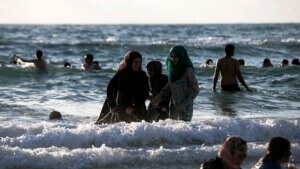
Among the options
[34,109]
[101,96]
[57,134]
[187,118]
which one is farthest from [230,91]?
[57,134]

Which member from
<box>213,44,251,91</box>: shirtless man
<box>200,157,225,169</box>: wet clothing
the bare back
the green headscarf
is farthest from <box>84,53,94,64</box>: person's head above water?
<box>200,157,225,169</box>: wet clothing

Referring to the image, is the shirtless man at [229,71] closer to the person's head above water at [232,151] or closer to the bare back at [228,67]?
the bare back at [228,67]

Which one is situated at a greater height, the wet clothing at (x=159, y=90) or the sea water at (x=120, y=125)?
the wet clothing at (x=159, y=90)

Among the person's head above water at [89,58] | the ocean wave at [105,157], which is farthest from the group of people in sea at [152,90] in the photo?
the person's head above water at [89,58]

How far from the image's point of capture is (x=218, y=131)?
995 centimetres

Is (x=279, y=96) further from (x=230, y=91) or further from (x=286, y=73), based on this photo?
(x=286, y=73)

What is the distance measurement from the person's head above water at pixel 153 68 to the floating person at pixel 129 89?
20 cm

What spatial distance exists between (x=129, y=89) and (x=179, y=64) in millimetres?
839

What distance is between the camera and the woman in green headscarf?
9086mm

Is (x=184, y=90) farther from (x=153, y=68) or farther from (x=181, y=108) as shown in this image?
(x=153, y=68)

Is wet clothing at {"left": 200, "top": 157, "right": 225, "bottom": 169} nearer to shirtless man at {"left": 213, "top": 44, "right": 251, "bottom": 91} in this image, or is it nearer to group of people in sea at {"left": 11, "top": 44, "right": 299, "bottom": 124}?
group of people in sea at {"left": 11, "top": 44, "right": 299, "bottom": 124}

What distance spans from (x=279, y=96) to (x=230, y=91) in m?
1.25

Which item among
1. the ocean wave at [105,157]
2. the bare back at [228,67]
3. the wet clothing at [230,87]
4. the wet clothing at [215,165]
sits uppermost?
the wet clothing at [215,165]

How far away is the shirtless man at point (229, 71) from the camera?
14.8m
